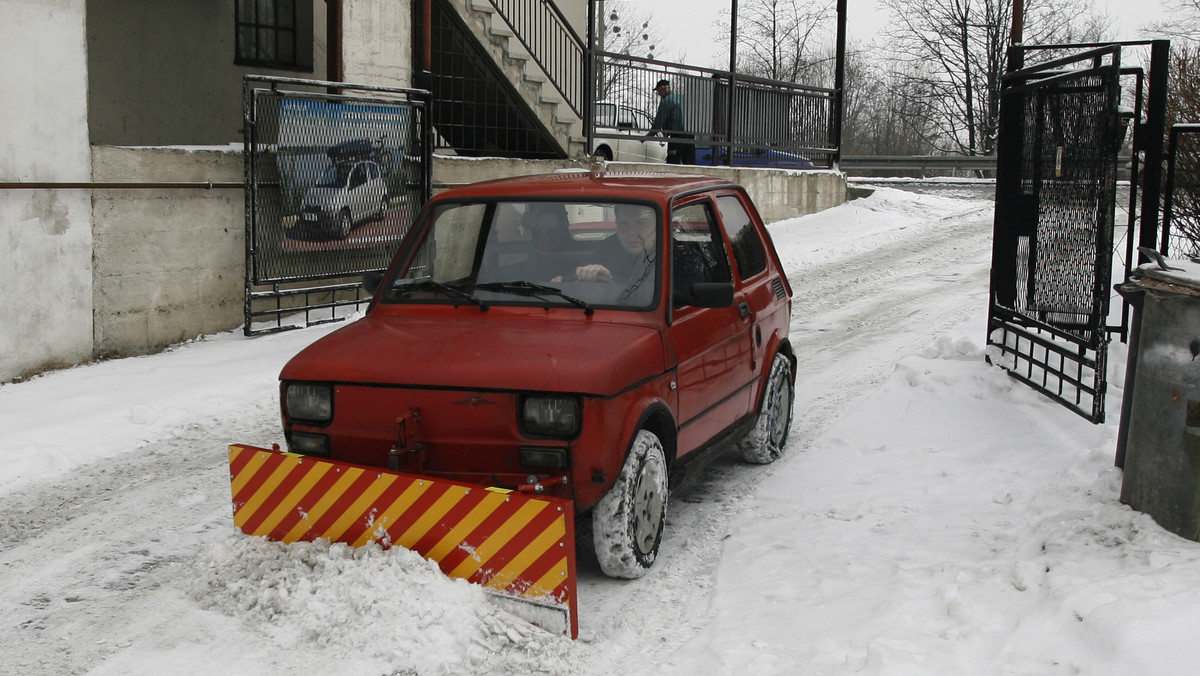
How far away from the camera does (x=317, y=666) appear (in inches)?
156

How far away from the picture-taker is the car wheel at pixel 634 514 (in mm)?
4625

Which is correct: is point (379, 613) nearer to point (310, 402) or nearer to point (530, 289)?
point (310, 402)

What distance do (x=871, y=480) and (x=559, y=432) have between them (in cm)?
252

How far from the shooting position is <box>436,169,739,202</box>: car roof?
5.61 m

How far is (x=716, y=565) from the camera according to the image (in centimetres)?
512

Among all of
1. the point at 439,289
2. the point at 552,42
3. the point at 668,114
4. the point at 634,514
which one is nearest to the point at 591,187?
the point at 439,289

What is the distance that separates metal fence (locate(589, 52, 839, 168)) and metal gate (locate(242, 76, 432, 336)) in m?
5.33

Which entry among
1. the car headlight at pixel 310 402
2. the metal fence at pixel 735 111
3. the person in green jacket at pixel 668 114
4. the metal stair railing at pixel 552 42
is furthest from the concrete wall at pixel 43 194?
the person in green jacket at pixel 668 114

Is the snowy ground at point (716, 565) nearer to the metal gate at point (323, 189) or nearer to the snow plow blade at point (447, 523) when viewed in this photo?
the snow plow blade at point (447, 523)

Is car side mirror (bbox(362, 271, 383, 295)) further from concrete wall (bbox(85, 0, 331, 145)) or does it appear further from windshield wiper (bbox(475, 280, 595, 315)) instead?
concrete wall (bbox(85, 0, 331, 145))

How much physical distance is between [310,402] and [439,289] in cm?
94

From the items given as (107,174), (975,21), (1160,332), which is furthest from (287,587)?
(975,21)

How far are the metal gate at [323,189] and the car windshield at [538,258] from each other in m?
4.88

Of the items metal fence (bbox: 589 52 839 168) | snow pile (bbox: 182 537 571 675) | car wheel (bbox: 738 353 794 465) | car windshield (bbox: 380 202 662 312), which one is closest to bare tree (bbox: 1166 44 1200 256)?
car wheel (bbox: 738 353 794 465)
